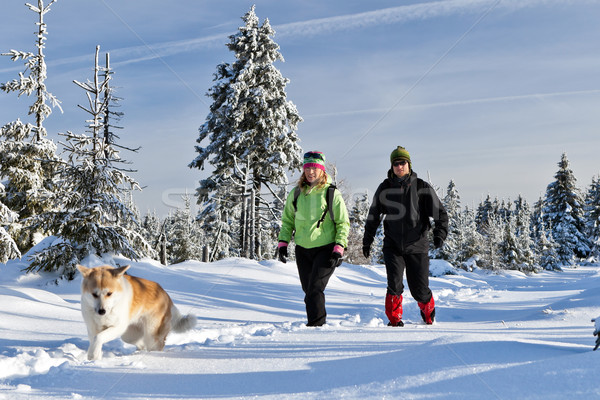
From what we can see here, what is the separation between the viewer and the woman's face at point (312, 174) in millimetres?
5766

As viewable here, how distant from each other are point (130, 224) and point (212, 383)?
31.8 ft

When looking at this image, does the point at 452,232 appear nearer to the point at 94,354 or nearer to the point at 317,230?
the point at 317,230

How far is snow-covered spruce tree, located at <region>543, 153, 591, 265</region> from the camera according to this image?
41812 mm

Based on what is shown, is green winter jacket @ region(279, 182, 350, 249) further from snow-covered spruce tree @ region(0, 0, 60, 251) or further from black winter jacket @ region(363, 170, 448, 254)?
snow-covered spruce tree @ region(0, 0, 60, 251)

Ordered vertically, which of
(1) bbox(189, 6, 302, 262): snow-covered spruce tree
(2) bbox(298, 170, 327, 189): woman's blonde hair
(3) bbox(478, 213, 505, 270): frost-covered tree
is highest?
(1) bbox(189, 6, 302, 262): snow-covered spruce tree

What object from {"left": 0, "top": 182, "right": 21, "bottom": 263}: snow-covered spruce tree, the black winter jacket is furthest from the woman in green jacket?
{"left": 0, "top": 182, "right": 21, "bottom": 263}: snow-covered spruce tree

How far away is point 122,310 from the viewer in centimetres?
405

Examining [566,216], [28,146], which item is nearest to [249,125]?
[28,146]

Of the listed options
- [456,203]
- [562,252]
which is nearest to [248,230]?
[562,252]

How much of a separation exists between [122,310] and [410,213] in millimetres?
3807

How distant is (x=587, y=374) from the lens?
223 centimetres

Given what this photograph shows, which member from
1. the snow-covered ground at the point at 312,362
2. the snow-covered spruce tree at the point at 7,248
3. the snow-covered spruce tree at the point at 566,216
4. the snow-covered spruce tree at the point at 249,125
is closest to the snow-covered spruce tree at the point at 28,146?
the snow-covered spruce tree at the point at 7,248

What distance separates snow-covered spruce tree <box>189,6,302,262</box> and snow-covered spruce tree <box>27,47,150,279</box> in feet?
35.0

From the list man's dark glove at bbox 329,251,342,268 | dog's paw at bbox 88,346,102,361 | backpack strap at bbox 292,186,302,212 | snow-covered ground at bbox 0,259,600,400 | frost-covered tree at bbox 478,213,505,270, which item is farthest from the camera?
frost-covered tree at bbox 478,213,505,270
